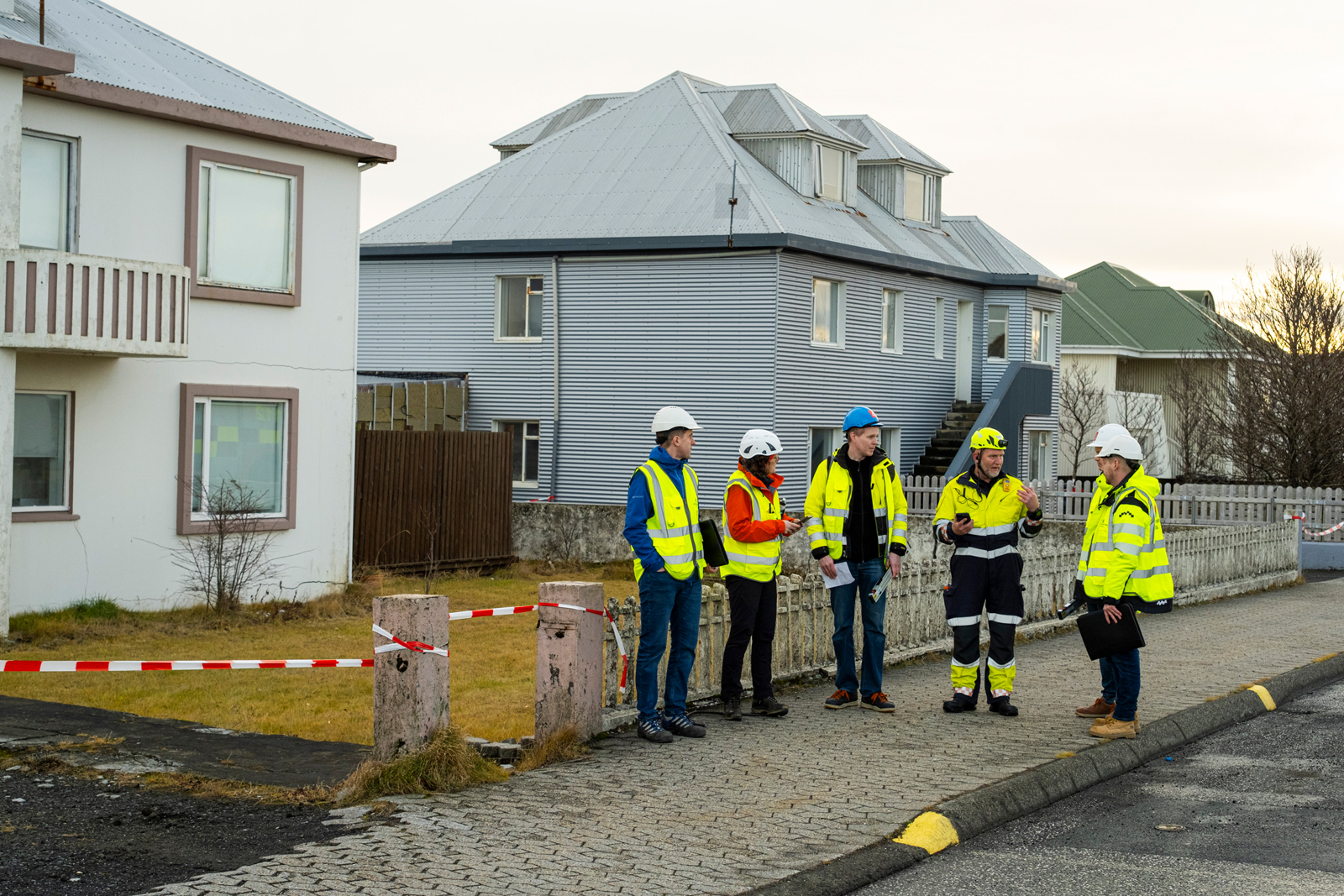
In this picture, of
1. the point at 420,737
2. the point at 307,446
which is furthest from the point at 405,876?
the point at 307,446

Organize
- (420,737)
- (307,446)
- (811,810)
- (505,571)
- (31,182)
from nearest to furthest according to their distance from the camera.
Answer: (811,810) < (420,737) < (31,182) < (307,446) < (505,571)

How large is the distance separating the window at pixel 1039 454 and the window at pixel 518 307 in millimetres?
13496

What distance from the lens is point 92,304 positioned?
47.1 ft

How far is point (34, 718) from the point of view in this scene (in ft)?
30.6

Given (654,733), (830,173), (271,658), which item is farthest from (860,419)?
(830,173)

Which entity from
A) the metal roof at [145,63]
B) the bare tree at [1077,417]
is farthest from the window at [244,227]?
Result: the bare tree at [1077,417]

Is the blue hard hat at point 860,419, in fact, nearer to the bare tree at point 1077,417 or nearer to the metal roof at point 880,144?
the metal roof at point 880,144

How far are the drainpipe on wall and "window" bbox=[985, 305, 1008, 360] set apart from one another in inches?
437

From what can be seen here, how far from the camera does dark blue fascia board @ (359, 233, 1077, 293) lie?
27359 millimetres

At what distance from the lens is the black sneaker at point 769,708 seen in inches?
366

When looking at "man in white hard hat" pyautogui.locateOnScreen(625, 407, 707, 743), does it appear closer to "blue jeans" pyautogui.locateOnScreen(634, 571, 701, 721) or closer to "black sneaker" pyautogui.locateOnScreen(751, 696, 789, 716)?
"blue jeans" pyautogui.locateOnScreen(634, 571, 701, 721)

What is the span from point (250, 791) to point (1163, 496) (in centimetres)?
2272

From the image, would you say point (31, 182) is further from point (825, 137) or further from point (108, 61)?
point (825, 137)

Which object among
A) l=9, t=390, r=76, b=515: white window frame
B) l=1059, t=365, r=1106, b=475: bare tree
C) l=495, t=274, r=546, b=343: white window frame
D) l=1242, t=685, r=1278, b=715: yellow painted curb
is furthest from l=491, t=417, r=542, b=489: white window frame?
l=1059, t=365, r=1106, b=475: bare tree
